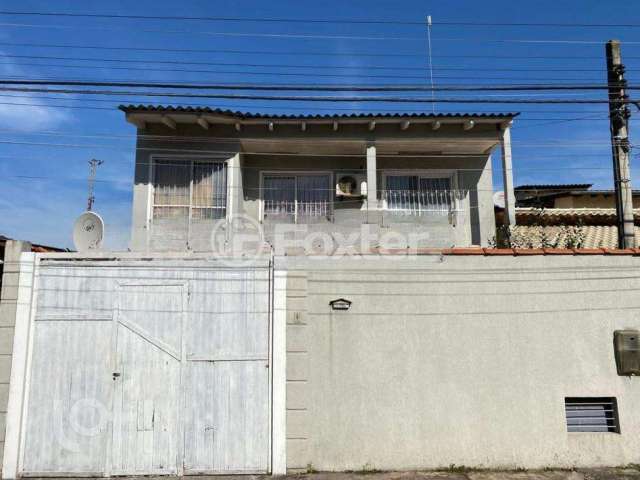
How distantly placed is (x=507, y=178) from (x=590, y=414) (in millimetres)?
5552

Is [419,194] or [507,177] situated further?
[419,194]

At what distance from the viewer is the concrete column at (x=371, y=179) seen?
9836 mm

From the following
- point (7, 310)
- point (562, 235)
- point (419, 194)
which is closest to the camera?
point (7, 310)

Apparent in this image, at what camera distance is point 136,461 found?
18.7 ft

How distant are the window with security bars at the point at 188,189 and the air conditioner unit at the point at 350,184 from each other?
8.64ft

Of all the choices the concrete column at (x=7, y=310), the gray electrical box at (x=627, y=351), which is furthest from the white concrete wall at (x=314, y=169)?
the gray electrical box at (x=627, y=351)

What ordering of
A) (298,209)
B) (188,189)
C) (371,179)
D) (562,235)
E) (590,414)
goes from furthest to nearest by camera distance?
(298,209), (188,189), (371,179), (562,235), (590,414)

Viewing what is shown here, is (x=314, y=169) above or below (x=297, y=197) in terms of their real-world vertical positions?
above

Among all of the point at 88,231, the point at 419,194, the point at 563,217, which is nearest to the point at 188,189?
the point at 88,231

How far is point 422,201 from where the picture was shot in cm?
1081

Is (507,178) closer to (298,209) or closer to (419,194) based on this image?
(419,194)

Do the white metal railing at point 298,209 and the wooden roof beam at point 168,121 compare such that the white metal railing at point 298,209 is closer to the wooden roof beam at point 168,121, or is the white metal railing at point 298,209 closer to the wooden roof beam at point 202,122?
the wooden roof beam at point 202,122

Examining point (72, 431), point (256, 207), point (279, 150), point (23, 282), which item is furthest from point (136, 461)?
point (279, 150)

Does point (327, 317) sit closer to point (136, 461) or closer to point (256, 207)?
point (136, 461)
